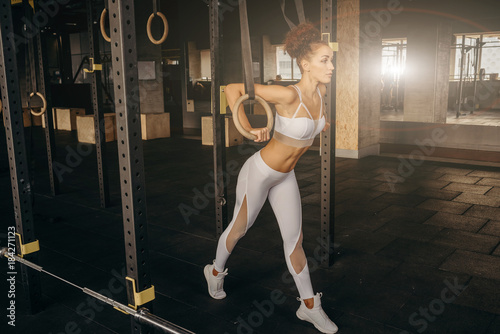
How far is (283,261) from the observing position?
3395 millimetres

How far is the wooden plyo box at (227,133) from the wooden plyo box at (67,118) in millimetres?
4826

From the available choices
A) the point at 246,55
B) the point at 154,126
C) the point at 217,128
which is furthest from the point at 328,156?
the point at 154,126

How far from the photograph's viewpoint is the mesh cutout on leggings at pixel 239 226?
2.56 metres

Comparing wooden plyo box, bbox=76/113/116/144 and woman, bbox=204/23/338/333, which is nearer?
woman, bbox=204/23/338/333

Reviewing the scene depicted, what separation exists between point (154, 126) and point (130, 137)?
9.12 metres

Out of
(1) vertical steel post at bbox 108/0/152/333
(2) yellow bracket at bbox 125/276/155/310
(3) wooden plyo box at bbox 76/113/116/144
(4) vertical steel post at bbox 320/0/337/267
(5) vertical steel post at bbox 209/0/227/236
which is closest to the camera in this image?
(1) vertical steel post at bbox 108/0/152/333

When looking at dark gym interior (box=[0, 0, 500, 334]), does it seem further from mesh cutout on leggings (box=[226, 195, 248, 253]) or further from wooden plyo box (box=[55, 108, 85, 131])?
wooden plyo box (box=[55, 108, 85, 131])

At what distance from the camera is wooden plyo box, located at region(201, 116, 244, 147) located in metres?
9.22

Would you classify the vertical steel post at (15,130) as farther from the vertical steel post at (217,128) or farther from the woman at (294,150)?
Answer: the vertical steel post at (217,128)

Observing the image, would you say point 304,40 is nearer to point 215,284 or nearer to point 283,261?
point 215,284

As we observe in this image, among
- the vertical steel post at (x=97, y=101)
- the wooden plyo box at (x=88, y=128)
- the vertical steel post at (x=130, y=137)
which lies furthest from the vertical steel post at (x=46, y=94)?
the wooden plyo box at (x=88, y=128)

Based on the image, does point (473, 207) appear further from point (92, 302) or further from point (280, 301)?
point (92, 302)

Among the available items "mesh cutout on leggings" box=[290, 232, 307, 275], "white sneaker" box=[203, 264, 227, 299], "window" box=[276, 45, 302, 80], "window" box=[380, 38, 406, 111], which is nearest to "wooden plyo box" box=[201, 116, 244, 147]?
"window" box=[276, 45, 302, 80]

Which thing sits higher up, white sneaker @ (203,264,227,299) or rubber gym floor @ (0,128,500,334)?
white sneaker @ (203,264,227,299)
